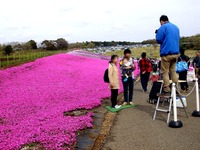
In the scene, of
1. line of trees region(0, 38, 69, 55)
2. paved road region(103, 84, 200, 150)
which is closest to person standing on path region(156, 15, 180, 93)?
paved road region(103, 84, 200, 150)

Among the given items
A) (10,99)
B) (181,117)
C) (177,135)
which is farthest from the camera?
(10,99)

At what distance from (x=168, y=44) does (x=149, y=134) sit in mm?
2579

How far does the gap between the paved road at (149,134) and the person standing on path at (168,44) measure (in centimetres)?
115

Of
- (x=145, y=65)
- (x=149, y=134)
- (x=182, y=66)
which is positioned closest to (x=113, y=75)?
(x=149, y=134)

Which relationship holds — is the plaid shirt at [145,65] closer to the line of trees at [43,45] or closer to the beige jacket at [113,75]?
the beige jacket at [113,75]

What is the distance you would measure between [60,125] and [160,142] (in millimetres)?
2809

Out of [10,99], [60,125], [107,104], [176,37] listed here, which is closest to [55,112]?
[60,125]

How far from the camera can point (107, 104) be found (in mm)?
10727

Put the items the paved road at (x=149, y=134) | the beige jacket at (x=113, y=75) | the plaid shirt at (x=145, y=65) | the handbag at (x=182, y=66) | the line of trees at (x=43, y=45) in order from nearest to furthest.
A: the paved road at (x=149, y=134)
the beige jacket at (x=113, y=75)
the handbag at (x=182, y=66)
the plaid shirt at (x=145, y=65)
the line of trees at (x=43, y=45)

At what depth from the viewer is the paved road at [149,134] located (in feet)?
19.2

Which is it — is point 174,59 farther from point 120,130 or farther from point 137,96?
point 137,96

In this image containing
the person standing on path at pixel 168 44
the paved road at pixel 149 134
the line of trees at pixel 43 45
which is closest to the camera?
the paved road at pixel 149 134

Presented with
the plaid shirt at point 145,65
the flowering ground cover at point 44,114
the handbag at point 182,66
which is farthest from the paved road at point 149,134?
the plaid shirt at point 145,65

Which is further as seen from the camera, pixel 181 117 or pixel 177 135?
pixel 181 117
